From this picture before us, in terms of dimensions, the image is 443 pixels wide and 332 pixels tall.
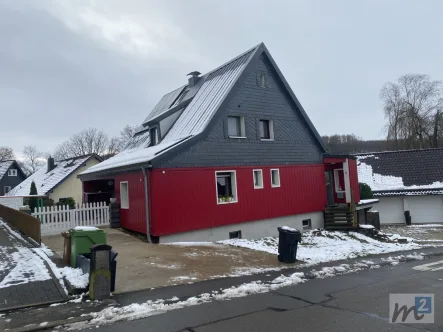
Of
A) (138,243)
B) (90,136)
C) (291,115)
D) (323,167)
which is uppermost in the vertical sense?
(90,136)

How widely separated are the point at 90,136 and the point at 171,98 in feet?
Answer: 200

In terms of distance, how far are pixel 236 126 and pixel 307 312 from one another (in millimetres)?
12143

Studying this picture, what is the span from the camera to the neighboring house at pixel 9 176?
55.6m

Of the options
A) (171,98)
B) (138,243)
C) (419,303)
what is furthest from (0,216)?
(419,303)

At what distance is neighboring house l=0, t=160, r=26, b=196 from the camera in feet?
182

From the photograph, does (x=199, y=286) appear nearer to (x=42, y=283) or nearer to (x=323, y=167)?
(x=42, y=283)

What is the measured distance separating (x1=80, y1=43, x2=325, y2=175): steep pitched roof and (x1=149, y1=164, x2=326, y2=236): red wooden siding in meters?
1.41

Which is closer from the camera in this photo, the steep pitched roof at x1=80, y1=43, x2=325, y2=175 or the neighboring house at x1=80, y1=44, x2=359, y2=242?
the neighboring house at x1=80, y1=44, x2=359, y2=242

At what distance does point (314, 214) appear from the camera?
20422 mm

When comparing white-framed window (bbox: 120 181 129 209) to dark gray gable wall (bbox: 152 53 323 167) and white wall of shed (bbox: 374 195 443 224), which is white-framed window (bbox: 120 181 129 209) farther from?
white wall of shed (bbox: 374 195 443 224)

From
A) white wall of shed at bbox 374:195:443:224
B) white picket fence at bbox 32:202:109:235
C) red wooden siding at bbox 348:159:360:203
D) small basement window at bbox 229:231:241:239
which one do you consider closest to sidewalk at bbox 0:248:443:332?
small basement window at bbox 229:231:241:239

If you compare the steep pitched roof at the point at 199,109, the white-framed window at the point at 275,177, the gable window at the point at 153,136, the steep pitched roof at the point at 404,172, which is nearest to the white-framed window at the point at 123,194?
the steep pitched roof at the point at 199,109

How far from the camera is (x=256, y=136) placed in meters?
18.1

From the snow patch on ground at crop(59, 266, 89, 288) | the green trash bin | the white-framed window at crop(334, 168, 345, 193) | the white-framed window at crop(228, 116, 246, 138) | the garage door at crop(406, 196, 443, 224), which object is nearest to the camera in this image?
→ the snow patch on ground at crop(59, 266, 89, 288)
